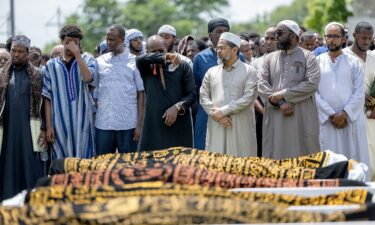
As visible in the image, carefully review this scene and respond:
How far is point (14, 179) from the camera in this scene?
10.6m

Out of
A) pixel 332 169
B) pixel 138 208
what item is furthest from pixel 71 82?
pixel 138 208

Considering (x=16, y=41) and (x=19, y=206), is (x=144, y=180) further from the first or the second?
(x=16, y=41)

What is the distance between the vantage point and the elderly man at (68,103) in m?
10.6

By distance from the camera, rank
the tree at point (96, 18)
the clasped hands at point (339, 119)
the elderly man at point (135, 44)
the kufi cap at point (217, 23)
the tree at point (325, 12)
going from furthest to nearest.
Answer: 1. the tree at point (96, 18)
2. the tree at point (325, 12)
3. the elderly man at point (135, 44)
4. the kufi cap at point (217, 23)
5. the clasped hands at point (339, 119)

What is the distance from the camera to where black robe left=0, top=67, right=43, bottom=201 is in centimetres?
1058

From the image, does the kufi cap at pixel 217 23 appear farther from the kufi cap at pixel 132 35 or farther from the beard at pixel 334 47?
the beard at pixel 334 47

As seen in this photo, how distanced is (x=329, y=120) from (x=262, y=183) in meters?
4.73

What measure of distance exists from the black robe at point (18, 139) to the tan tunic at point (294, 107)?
8.44ft

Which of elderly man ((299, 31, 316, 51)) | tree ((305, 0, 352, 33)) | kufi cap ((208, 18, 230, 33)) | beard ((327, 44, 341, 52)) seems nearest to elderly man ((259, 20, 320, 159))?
beard ((327, 44, 341, 52))

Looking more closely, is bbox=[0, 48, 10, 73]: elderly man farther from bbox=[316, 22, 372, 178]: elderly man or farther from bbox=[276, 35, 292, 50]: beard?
bbox=[316, 22, 372, 178]: elderly man

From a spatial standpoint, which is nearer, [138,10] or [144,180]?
[144,180]

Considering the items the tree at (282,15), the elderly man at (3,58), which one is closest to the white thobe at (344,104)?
the elderly man at (3,58)

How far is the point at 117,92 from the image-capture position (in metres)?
11.1

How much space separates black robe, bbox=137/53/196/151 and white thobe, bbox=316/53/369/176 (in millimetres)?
1519
